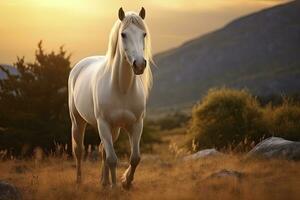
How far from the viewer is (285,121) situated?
66.5 ft

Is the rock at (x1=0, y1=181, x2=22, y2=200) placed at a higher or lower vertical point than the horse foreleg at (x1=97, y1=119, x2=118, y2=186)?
lower

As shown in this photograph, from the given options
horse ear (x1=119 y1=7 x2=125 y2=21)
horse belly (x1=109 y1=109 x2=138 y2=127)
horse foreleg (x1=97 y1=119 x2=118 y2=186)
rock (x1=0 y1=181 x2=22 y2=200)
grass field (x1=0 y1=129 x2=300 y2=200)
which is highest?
horse ear (x1=119 y1=7 x2=125 y2=21)

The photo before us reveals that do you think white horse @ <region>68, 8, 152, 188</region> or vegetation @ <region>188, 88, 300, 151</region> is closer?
white horse @ <region>68, 8, 152, 188</region>

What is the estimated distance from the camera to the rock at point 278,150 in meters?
12.2

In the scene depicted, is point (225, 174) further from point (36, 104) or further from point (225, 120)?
point (36, 104)

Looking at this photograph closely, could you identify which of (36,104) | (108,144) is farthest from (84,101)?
(36,104)

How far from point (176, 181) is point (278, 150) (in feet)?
12.1

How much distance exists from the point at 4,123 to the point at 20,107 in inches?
33.7

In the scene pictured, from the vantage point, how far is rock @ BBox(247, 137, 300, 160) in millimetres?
12203

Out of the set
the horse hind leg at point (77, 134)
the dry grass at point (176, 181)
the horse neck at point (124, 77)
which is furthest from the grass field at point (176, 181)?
the horse neck at point (124, 77)

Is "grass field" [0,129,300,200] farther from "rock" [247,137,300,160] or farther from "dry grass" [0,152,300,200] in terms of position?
"rock" [247,137,300,160]

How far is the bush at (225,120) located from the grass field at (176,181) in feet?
22.6

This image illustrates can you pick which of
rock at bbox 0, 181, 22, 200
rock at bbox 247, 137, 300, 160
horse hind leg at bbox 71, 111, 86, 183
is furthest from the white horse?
rock at bbox 247, 137, 300, 160

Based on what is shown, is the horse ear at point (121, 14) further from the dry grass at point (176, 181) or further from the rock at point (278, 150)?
the rock at point (278, 150)
